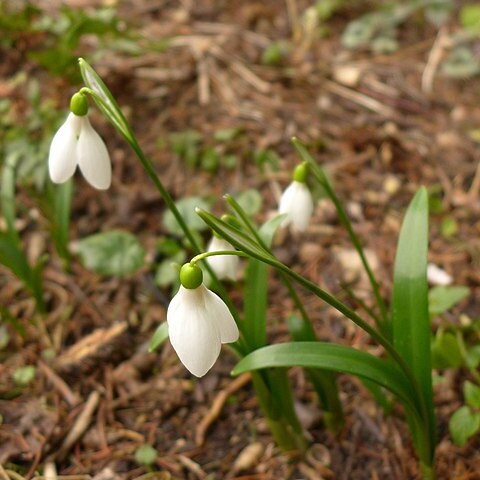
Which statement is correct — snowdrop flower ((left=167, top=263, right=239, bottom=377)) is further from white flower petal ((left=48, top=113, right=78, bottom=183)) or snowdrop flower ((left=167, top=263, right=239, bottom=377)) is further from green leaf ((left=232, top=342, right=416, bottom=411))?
white flower petal ((left=48, top=113, right=78, bottom=183))

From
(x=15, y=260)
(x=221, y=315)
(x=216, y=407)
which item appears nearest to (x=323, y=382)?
(x=216, y=407)

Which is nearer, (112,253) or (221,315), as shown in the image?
(221,315)

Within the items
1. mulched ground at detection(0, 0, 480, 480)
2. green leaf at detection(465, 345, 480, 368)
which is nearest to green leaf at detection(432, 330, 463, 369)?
green leaf at detection(465, 345, 480, 368)

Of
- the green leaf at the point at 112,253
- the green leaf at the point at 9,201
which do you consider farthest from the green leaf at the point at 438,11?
the green leaf at the point at 9,201

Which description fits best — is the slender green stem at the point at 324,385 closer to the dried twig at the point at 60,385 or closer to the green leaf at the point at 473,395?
the green leaf at the point at 473,395

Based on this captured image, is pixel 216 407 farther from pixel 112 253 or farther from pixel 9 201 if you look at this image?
pixel 9 201

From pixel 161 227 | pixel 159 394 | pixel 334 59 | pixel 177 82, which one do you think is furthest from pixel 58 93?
pixel 159 394
